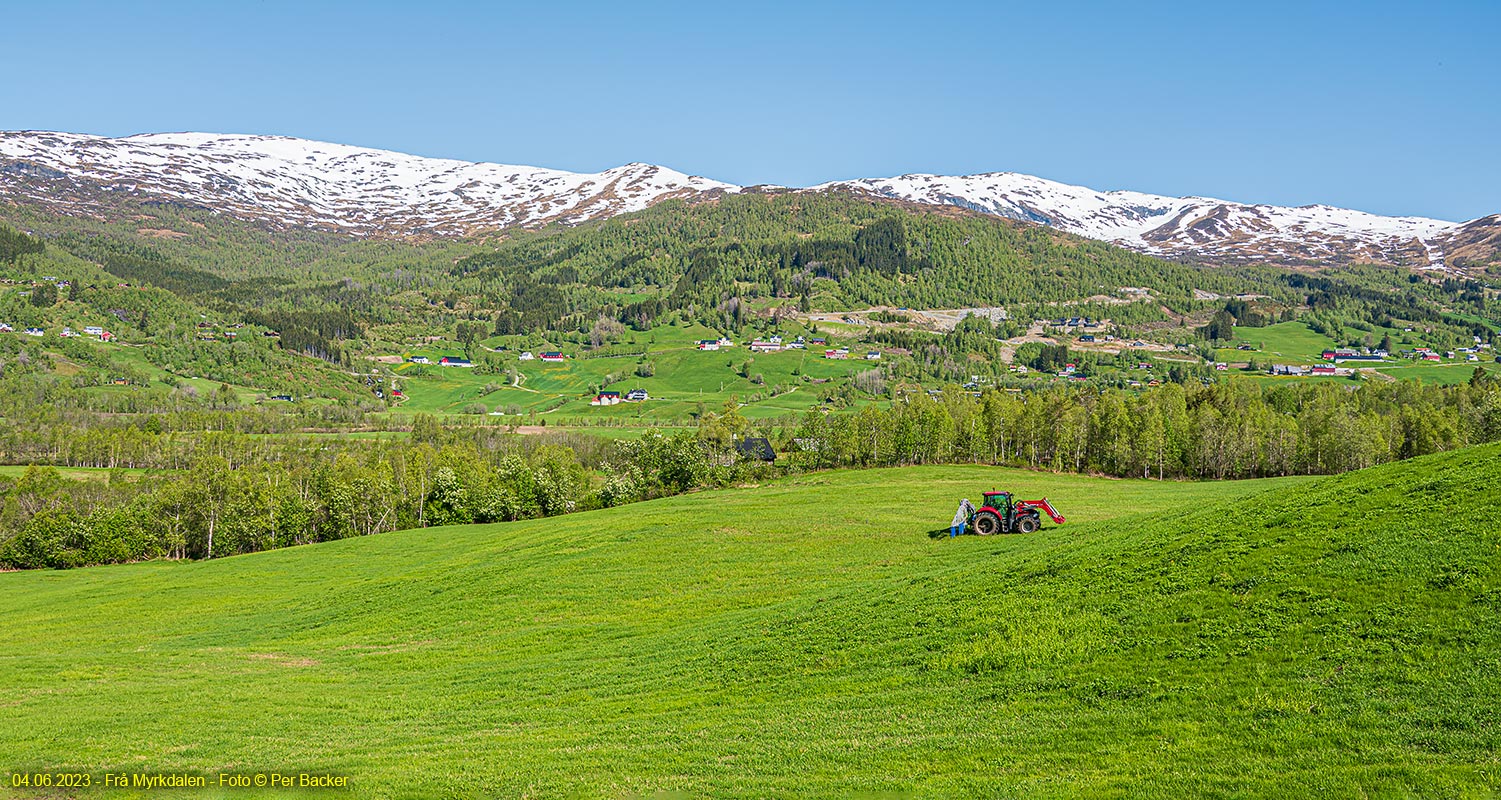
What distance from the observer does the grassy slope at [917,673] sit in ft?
51.5

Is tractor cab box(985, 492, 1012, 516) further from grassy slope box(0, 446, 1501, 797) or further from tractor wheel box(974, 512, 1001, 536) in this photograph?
grassy slope box(0, 446, 1501, 797)

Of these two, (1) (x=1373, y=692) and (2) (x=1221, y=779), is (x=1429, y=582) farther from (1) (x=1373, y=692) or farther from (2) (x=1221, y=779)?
(2) (x=1221, y=779)

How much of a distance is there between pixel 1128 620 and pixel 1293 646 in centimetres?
433

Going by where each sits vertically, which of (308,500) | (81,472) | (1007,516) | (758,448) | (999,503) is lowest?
(81,472)

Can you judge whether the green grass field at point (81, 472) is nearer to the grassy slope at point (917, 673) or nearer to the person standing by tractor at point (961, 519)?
the grassy slope at point (917, 673)

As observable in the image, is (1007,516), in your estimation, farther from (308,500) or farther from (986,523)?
(308,500)

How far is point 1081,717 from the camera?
17.8m

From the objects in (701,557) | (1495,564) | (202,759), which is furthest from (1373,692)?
(701,557)

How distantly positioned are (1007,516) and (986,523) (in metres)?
1.31

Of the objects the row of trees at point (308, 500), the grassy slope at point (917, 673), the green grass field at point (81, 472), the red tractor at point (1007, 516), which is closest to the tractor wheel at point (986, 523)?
the red tractor at point (1007, 516)

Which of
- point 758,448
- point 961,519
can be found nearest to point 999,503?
point 961,519

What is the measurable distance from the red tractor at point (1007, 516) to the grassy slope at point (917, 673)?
10.2 ft

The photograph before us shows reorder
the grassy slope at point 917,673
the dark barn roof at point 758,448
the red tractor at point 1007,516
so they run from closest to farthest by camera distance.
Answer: the grassy slope at point 917,673 → the red tractor at point 1007,516 → the dark barn roof at point 758,448

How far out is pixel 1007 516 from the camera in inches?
1831
